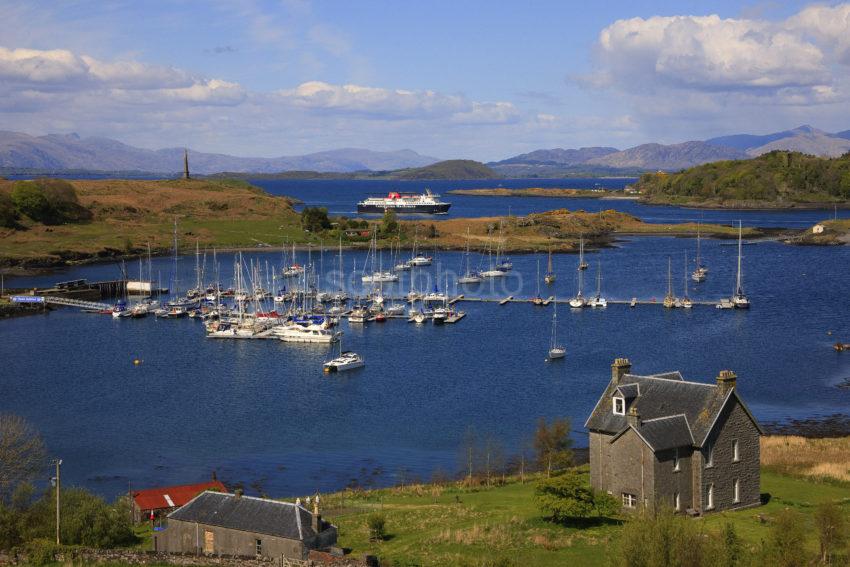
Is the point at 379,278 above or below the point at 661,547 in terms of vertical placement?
below

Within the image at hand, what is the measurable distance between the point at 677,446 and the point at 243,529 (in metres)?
14.8

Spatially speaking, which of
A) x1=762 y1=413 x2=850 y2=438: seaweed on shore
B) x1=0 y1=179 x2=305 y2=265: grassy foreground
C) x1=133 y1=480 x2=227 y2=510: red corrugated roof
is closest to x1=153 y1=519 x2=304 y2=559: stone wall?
x1=133 y1=480 x2=227 y2=510: red corrugated roof

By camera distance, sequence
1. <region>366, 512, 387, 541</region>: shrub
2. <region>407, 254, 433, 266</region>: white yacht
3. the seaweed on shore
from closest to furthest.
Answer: <region>366, 512, 387, 541</region>: shrub
the seaweed on shore
<region>407, 254, 433, 266</region>: white yacht

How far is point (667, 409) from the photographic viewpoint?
3572cm

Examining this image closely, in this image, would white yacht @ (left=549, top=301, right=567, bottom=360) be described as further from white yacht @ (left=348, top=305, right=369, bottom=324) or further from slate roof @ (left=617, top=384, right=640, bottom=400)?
slate roof @ (left=617, top=384, right=640, bottom=400)

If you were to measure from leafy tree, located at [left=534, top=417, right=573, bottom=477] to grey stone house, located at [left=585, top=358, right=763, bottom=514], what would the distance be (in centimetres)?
890

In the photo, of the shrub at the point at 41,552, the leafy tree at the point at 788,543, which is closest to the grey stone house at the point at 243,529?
the shrub at the point at 41,552

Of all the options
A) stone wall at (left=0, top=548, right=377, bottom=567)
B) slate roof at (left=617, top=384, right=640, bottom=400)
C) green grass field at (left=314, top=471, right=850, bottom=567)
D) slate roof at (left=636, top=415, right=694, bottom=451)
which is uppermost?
slate roof at (left=617, top=384, right=640, bottom=400)

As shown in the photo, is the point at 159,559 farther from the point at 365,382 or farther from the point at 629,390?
the point at 365,382

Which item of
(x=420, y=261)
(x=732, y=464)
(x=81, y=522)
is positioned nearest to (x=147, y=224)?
(x=420, y=261)

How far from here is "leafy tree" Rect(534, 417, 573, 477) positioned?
45119mm

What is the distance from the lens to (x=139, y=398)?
210 ft

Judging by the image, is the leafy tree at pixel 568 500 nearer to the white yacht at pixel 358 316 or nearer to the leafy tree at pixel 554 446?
the leafy tree at pixel 554 446

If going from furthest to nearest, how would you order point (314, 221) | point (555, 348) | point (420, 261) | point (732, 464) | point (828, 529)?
point (314, 221) → point (420, 261) → point (555, 348) → point (732, 464) → point (828, 529)
